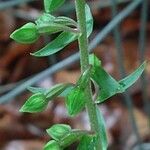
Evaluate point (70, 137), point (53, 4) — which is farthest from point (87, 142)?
point (53, 4)

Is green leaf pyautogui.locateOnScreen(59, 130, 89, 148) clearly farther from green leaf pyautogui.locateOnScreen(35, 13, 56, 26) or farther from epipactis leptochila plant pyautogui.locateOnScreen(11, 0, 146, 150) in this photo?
green leaf pyautogui.locateOnScreen(35, 13, 56, 26)

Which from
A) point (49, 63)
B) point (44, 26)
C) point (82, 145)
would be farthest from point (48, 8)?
point (49, 63)

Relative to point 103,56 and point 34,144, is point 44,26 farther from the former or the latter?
point 103,56

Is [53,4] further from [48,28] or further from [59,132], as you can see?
[59,132]

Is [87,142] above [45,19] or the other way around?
the other way around

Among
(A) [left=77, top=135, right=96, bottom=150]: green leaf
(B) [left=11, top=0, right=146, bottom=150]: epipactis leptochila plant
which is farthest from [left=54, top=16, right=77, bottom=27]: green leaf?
(A) [left=77, top=135, right=96, bottom=150]: green leaf

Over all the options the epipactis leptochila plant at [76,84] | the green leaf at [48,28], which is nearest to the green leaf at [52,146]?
the epipactis leptochila plant at [76,84]
